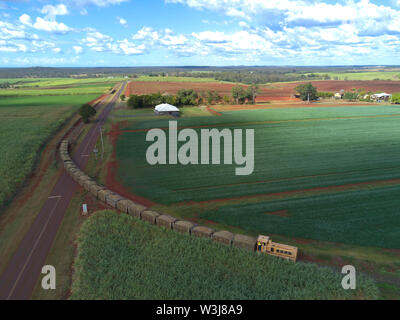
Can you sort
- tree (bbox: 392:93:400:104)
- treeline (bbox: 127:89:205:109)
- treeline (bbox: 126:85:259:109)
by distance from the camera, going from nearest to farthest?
treeline (bbox: 127:89:205:109), treeline (bbox: 126:85:259:109), tree (bbox: 392:93:400:104)

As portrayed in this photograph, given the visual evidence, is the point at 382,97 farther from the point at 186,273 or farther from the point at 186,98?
the point at 186,273

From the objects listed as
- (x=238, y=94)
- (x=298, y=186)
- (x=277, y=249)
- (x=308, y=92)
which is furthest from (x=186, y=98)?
(x=277, y=249)

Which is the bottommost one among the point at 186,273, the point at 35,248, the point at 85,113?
the point at 35,248

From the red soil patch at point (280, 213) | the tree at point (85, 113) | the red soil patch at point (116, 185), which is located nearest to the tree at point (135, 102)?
the tree at point (85, 113)

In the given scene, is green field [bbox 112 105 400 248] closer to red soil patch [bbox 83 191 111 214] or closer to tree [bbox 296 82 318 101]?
red soil patch [bbox 83 191 111 214]

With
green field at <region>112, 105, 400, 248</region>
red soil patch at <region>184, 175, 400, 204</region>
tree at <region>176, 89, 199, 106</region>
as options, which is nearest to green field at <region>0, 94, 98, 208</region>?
green field at <region>112, 105, 400, 248</region>
